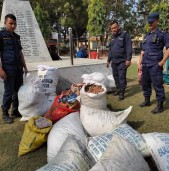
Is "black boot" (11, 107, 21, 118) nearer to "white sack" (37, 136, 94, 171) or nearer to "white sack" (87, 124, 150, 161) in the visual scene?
"white sack" (87, 124, 150, 161)

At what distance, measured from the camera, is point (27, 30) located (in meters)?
7.31

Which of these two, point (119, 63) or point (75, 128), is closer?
point (75, 128)

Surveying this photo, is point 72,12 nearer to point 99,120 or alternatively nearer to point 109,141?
point 99,120

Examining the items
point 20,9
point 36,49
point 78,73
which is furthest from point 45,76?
point 20,9

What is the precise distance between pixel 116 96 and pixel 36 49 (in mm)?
2823

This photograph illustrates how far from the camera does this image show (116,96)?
5.50 m

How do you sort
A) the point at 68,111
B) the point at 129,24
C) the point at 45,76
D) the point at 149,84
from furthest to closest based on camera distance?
the point at 129,24 < the point at 45,76 < the point at 149,84 < the point at 68,111

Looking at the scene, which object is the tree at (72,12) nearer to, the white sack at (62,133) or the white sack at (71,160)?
the white sack at (62,133)

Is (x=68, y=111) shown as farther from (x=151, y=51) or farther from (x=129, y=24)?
(x=129, y=24)

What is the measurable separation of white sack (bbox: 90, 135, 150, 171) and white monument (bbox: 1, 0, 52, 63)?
214 inches

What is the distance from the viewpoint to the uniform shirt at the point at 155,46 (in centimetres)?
390

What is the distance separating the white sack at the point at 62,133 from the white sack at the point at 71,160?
459 millimetres

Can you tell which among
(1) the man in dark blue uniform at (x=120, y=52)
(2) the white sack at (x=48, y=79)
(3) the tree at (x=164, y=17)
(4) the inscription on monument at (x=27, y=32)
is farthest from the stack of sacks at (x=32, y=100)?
(3) the tree at (x=164, y=17)

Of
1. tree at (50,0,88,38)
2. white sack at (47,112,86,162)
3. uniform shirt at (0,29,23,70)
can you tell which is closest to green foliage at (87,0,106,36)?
tree at (50,0,88,38)
